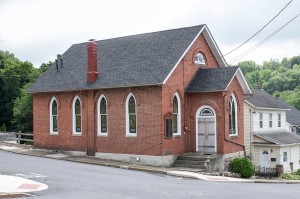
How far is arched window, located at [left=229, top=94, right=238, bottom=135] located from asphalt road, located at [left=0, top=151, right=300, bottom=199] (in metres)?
7.94

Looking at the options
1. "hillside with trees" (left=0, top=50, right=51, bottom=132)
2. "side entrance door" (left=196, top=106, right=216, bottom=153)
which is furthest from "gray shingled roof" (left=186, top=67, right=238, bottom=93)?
"hillside with trees" (left=0, top=50, right=51, bottom=132)

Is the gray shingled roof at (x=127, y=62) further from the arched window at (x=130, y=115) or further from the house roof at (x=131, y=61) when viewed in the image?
the arched window at (x=130, y=115)

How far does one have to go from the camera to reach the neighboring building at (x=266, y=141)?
3656 centimetres

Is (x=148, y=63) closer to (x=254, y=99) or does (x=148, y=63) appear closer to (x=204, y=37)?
(x=204, y=37)

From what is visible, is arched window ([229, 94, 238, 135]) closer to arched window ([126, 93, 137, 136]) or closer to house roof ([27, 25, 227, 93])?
house roof ([27, 25, 227, 93])

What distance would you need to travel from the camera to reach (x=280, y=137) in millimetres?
39219

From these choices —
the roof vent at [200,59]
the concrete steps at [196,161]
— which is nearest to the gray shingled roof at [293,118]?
the roof vent at [200,59]

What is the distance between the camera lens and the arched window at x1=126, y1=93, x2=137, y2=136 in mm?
27703

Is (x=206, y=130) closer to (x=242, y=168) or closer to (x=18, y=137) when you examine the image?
(x=242, y=168)

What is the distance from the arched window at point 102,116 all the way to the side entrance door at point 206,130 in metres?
5.86

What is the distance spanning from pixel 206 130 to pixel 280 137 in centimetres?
1369

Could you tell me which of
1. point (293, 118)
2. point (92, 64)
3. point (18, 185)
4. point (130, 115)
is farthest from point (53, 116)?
point (293, 118)

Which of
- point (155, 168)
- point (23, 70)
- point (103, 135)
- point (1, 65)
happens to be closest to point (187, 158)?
point (155, 168)

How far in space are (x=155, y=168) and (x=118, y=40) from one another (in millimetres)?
11624
